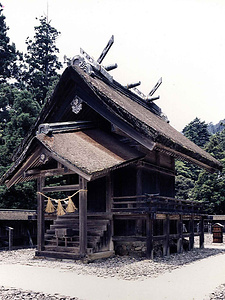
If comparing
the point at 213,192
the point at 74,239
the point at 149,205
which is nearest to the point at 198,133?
the point at 213,192

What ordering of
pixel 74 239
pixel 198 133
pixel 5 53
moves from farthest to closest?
1. pixel 198 133
2. pixel 5 53
3. pixel 74 239

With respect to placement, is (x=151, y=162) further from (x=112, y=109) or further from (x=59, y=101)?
(x=59, y=101)

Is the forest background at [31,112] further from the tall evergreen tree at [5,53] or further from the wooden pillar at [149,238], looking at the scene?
the wooden pillar at [149,238]

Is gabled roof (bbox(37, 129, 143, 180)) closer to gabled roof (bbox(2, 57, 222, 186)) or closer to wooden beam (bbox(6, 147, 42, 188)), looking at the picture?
gabled roof (bbox(2, 57, 222, 186))

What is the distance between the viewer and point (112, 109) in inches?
565

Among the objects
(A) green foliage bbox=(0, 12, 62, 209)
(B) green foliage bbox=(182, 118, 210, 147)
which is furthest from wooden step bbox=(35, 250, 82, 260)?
(B) green foliage bbox=(182, 118, 210, 147)

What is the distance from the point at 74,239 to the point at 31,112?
19362mm

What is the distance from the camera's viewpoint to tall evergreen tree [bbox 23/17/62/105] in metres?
46.8

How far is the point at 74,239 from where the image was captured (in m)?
13.6

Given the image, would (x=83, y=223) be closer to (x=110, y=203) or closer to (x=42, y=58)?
(x=110, y=203)

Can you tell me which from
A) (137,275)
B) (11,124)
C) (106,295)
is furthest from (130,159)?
(11,124)

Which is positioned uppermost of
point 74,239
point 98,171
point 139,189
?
point 98,171

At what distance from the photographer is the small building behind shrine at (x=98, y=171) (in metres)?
12.7

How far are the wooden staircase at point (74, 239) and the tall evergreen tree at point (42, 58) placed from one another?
33.5 metres
